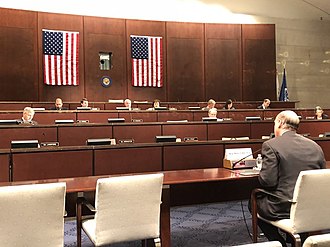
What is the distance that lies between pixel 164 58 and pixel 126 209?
36.9 ft

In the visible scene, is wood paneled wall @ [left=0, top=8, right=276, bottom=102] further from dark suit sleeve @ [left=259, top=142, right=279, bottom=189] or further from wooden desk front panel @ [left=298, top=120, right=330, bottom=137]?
dark suit sleeve @ [left=259, top=142, right=279, bottom=189]

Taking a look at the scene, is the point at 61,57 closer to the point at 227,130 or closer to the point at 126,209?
the point at 227,130

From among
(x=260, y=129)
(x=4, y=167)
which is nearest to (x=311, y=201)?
(x=4, y=167)

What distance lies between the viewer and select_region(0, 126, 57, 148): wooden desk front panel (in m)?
6.20

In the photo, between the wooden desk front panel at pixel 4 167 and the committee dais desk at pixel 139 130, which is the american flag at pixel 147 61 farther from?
the wooden desk front panel at pixel 4 167

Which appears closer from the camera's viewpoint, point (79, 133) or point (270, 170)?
point (270, 170)

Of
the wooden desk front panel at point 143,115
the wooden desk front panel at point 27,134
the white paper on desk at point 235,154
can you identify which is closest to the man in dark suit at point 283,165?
the white paper on desk at point 235,154

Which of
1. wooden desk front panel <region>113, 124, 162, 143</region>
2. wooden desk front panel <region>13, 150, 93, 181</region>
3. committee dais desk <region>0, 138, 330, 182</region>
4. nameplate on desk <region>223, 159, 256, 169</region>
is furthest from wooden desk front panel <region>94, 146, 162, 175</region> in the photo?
wooden desk front panel <region>113, 124, 162, 143</region>

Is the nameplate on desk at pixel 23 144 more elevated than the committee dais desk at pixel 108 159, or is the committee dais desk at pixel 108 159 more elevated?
the nameplate on desk at pixel 23 144

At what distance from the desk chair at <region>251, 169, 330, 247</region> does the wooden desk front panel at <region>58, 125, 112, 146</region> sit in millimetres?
4351

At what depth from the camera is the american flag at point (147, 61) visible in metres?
13.2

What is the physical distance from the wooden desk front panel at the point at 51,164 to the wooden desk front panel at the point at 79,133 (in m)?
2.40

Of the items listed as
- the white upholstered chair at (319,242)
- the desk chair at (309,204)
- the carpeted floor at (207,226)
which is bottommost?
the carpeted floor at (207,226)

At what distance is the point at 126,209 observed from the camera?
9.04ft
